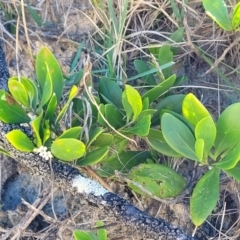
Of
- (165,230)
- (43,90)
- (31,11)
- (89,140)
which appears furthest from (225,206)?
(31,11)

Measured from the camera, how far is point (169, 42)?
1.24 metres

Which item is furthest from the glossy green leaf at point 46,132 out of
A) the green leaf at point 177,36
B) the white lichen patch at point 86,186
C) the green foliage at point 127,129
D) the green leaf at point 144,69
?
the green leaf at point 177,36

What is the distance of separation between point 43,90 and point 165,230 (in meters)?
0.37

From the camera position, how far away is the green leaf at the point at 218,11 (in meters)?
1.10

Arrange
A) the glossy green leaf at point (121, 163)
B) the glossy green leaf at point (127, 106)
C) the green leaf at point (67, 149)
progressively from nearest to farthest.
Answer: the green leaf at point (67, 149) → the glossy green leaf at point (127, 106) → the glossy green leaf at point (121, 163)

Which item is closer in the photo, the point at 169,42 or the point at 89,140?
the point at 89,140

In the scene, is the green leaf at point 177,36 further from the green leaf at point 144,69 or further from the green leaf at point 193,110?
the green leaf at point 193,110

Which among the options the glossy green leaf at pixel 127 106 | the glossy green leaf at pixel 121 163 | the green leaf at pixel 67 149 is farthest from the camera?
the glossy green leaf at pixel 121 163

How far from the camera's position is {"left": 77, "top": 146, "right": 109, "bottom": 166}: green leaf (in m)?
0.99

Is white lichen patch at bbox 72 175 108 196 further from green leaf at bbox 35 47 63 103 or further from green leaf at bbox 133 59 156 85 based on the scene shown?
green leaf at bbox 133 59 156 85

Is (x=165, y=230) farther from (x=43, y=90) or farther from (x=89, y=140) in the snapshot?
(x=43, y=90)

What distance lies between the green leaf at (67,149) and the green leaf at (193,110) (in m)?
0.23

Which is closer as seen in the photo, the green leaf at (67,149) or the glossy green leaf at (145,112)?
the green leaf at (67,149)

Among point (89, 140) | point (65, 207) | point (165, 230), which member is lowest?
point (65, 207)
